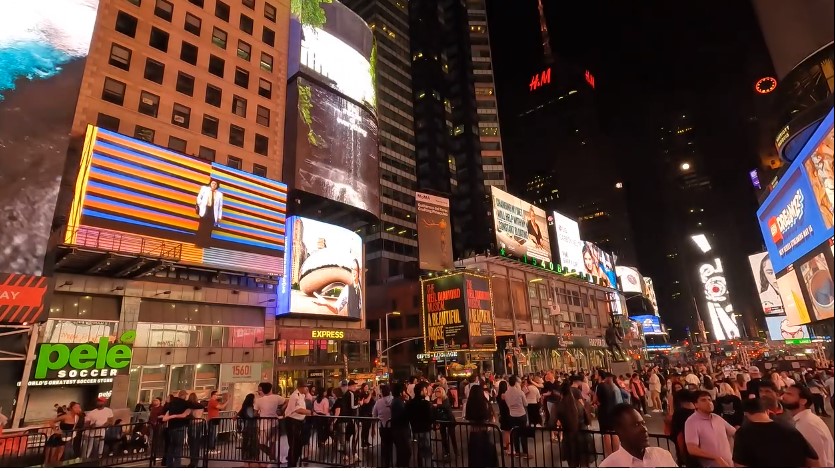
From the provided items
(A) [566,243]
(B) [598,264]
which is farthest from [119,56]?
(B) [598,264]

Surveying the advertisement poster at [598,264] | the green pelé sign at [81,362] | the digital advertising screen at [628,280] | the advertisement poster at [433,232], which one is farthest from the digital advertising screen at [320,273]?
the digital advertising screen at [628,280]

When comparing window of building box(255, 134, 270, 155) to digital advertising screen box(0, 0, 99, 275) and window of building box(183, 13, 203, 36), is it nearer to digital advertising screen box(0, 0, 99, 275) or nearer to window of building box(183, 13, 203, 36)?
window of building box(183, 13, 203, 36)

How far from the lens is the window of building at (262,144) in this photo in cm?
3525

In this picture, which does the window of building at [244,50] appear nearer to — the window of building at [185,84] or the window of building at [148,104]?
the window of building at [185,84]

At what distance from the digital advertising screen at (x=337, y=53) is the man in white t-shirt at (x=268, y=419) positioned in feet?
115

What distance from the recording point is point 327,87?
4266 centimetres

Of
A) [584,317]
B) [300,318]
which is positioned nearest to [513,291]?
[584,317]

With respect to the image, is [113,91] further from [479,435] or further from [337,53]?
[479,435]

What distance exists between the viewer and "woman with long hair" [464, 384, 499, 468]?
1007 centimetres

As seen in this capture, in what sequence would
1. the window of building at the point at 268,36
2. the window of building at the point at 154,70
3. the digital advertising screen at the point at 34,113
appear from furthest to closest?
the window of building at the point at 268,36 → the window of building at the point at 154,70 → the digital advertising screen at the point at 34,113

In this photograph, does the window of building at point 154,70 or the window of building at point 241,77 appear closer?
the window of building at point 154,70

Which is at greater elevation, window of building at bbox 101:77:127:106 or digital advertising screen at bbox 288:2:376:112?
digital advertising screen at bbox 288:2:376:112

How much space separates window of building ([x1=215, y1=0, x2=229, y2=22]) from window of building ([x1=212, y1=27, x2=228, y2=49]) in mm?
1280

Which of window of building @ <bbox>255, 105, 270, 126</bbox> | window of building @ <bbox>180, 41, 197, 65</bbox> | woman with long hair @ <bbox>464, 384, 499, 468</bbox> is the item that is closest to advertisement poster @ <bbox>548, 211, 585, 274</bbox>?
window of building @ <bbox>255, 105, 270, 126</bbox>
